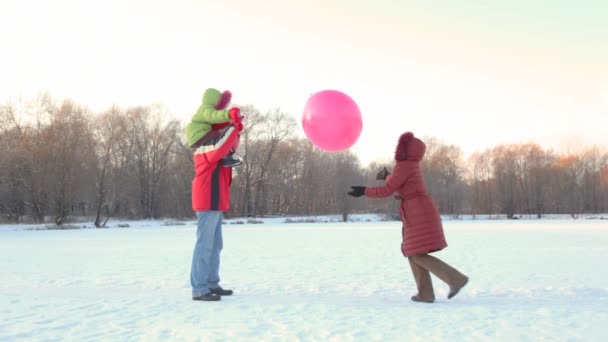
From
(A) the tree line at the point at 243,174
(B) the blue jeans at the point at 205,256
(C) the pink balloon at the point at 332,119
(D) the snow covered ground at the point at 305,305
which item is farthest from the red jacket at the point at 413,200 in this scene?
(A) the tree line at the point at 243,174

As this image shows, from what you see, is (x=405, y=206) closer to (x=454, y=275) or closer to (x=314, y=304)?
(x=454, y=275)

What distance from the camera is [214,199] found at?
467 cm

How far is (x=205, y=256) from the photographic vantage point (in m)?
4.67

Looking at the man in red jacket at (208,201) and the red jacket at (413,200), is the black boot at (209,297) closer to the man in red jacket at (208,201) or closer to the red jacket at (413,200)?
the man in red jacket at (208,201)

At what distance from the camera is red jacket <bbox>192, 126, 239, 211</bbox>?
15.2 ft

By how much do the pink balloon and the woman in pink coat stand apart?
1.01 m

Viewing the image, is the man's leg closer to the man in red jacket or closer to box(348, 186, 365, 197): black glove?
the man in red jacket

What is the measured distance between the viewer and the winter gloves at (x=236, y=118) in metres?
4.54

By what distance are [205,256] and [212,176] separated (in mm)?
813

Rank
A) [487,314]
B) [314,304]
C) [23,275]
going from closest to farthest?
1. [487,314]
2. [314,304]
3. [23,275]

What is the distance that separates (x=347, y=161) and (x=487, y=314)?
46127 millimetres

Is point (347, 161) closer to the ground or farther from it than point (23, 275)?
farther from it

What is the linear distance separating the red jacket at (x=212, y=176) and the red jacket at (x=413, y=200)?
1461 millimetres

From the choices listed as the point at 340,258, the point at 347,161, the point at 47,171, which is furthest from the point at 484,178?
the point at 340,258
